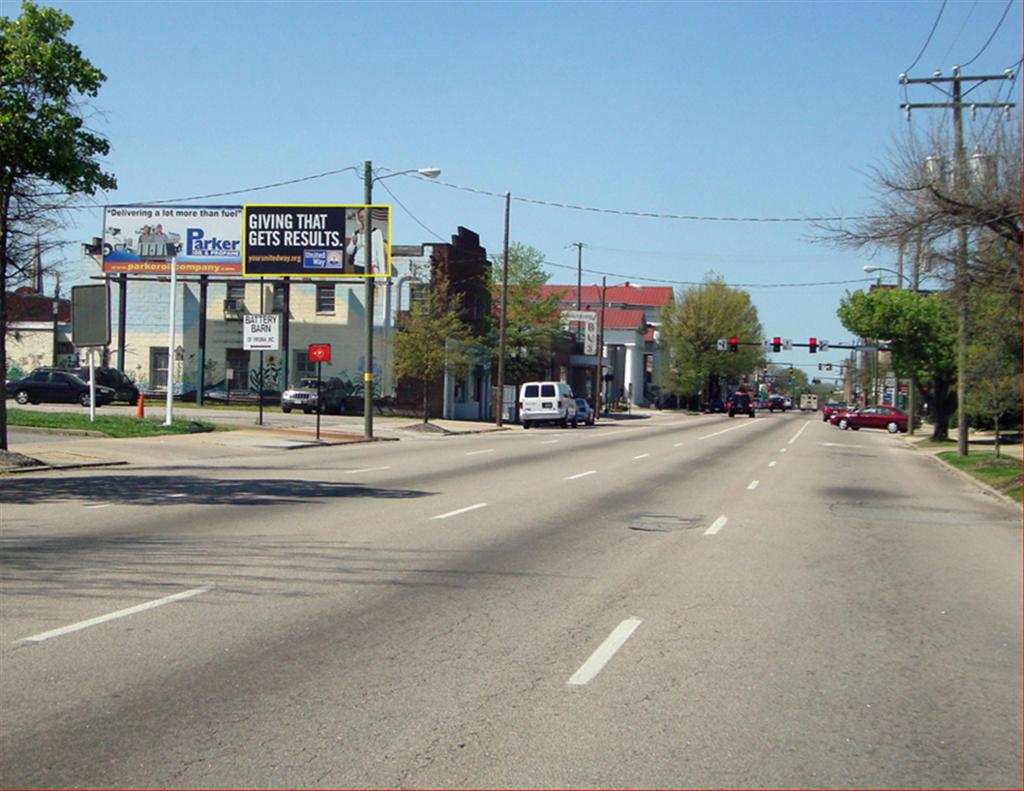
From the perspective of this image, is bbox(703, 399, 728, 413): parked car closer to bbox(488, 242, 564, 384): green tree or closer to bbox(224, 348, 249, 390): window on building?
bbox(488, 242, 564, 384): green tree

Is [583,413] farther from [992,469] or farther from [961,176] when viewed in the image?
[961,176]

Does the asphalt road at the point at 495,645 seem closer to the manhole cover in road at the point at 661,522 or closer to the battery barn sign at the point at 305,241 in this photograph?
the manhole cover in road at the point at 661,522

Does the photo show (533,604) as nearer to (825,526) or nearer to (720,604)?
(720,604)

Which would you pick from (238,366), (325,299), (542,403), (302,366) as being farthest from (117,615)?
(238,366)

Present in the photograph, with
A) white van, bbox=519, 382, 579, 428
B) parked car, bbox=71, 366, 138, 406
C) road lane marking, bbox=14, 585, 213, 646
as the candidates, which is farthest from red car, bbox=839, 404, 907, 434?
road lane marking, bbox=14, 585, 213, 646

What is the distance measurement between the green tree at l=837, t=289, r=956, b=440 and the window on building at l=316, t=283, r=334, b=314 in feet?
85.1

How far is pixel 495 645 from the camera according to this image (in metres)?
8.33

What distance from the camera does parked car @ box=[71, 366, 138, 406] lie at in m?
50.1

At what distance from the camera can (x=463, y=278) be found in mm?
63062

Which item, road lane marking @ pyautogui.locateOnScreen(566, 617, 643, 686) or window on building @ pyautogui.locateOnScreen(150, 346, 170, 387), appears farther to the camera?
window on building @ pyautogui.locateOnScreen(150, 346, 170, 387)

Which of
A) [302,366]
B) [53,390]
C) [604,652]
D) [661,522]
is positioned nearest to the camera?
[604,652]

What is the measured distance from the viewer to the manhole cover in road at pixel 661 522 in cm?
1553

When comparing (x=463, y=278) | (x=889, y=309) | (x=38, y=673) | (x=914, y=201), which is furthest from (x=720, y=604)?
(x=463, y=278)

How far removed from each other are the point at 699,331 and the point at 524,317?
44078mm
